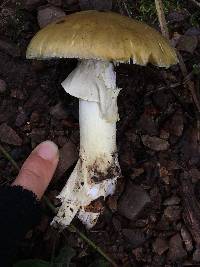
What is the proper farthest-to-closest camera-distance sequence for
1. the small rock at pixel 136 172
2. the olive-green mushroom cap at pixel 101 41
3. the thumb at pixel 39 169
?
the small rock at pixel 136 172 < the thumb at pixel 39 169 < the olive-green mushroom cap at pixel 101 41

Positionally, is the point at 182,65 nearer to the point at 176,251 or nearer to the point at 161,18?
the point at 161,18

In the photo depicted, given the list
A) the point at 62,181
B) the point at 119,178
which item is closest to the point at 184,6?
the point at 119,178

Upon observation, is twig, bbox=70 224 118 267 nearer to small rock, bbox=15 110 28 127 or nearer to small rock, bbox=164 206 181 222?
small rock, bbox=164 206 181 222


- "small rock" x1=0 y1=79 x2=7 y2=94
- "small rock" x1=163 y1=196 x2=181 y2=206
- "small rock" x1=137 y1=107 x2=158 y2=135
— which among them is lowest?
"small rock" x1=163 y1=196 x2=181 y2=206

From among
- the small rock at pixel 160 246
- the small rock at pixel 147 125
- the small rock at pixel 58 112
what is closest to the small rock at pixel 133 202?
the small rock at pixel 160 246

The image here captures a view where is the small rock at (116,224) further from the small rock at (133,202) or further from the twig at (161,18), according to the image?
the twig at (161,18)

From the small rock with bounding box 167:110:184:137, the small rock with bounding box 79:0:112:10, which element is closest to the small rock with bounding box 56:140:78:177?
the small rock with bounding box 167:110:184:137

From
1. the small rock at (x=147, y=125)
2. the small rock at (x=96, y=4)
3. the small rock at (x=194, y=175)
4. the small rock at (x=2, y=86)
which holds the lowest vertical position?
the small rock at (x=194, y=175)

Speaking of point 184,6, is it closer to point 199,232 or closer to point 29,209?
point 199,232
